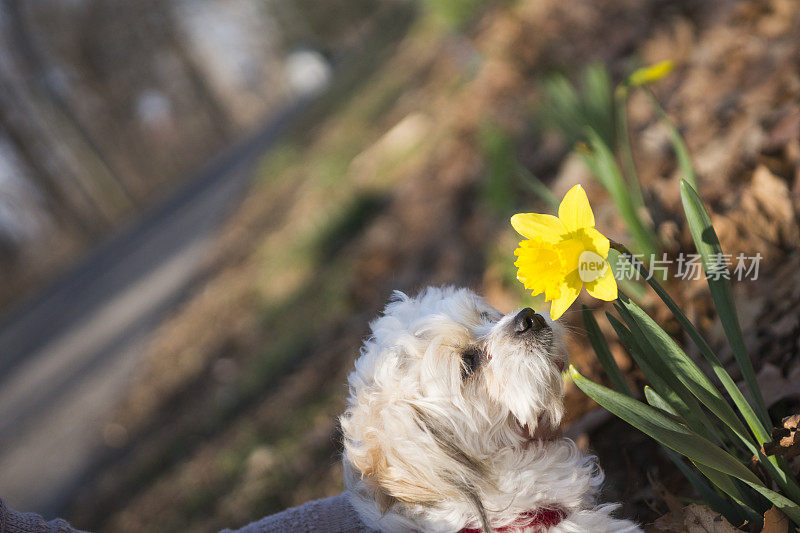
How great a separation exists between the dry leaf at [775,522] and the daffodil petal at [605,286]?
2.07 ft

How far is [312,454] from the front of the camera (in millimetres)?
3551

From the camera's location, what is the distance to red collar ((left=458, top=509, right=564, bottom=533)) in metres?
1.67

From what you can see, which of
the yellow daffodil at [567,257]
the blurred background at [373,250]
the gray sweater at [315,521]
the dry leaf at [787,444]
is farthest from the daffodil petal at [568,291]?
the gray sweater at [315,521]

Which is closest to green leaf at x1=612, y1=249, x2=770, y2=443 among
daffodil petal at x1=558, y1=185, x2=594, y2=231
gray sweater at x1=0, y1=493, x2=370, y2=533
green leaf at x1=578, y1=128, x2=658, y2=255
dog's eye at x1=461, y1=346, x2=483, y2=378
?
daffodil petal at x1=558, y1=185, x2=594, y2=231

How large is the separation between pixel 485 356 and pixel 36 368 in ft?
36.0

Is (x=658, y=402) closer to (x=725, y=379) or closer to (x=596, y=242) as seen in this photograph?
(x=725, y=379)

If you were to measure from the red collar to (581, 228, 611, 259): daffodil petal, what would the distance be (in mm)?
833

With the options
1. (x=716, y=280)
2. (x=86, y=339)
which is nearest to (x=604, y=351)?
(x=716, y=280)

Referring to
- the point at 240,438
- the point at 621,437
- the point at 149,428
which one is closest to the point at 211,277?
the point at 149,428

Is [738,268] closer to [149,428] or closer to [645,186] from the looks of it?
[645,186]

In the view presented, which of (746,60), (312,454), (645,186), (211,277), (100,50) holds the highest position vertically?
(100,50)

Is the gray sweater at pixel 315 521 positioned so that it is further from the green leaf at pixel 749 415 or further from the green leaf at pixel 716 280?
the green leaf at pixel 716 280

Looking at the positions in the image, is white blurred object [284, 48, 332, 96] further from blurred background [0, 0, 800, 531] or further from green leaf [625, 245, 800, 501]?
green leaf [625, 245, 800, 501]

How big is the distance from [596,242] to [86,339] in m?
10.7
